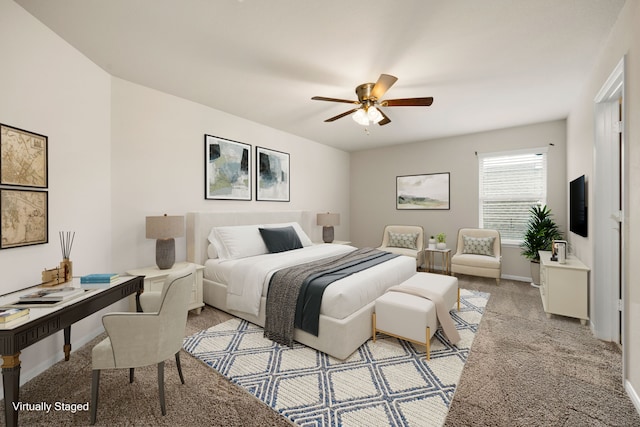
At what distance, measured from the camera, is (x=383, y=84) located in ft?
8.68

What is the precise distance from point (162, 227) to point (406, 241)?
4564mm

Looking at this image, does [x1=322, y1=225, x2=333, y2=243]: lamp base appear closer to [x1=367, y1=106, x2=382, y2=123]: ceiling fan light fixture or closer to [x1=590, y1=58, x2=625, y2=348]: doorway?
[x1=367, y1=106, x2=382, y2=123]: ceiling fan light fixture

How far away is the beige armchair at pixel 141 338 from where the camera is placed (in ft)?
5.63

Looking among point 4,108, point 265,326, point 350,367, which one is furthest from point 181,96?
point 350,367

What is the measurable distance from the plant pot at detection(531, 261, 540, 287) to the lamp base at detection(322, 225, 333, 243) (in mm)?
3576

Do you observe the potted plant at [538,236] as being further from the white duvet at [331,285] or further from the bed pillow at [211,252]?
the bed pillow at [211,252]

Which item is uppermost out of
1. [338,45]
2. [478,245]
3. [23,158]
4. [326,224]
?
[338,45]

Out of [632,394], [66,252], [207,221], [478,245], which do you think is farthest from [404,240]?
[66,252]

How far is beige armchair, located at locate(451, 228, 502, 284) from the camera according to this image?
469cm

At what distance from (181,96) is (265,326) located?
311 cm

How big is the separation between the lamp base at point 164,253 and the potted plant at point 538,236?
5488 millimetres

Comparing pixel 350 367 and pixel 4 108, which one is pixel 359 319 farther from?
pixel 4 108

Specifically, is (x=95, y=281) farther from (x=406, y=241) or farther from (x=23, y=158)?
(x=406, y=241)

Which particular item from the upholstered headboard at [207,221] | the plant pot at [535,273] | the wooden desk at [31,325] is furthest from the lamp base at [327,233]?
the wooden desk at [31,325]
